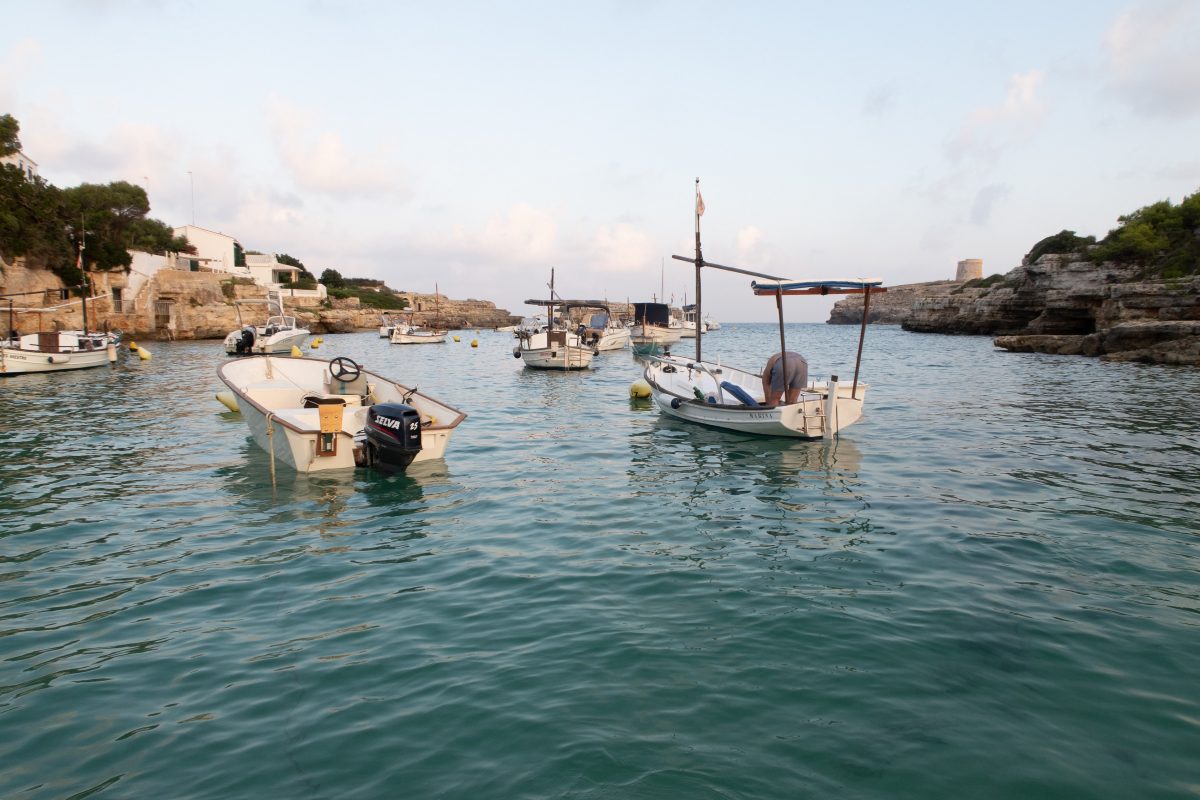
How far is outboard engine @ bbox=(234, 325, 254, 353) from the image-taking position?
4125 cm

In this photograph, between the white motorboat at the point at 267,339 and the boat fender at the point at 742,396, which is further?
the white motorboat at the point at 267,339

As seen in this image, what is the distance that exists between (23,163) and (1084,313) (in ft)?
280

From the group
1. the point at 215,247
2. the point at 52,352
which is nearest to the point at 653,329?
the point at 52,352

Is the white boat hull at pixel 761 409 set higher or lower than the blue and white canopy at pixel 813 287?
lower

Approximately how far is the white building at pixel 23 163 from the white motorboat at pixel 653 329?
161ft

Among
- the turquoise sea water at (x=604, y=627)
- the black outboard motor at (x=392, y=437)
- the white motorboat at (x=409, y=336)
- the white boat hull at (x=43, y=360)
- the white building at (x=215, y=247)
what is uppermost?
the white building at (x=215, y=247)

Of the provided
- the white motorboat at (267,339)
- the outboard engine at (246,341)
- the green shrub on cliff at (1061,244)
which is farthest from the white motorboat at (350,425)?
the green shrub on cliff at (1061,244)

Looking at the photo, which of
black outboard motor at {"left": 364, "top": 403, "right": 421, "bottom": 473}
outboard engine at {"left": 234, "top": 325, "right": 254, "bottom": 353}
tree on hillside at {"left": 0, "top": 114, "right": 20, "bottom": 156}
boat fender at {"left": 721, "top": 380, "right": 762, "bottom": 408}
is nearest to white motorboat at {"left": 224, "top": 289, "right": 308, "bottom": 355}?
outboard engine at {"left": 234, "top": 325, "right": 254, "bottom": 353}

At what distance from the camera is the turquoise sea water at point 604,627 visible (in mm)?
4477

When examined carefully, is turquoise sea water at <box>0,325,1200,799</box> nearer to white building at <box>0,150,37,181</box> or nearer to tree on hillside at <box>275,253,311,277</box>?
white building at <box>0,150,37,181</box>

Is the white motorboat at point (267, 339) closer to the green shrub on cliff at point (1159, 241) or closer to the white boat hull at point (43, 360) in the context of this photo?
the white boat hull at point (43, 360)

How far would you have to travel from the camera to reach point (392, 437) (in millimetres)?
12188

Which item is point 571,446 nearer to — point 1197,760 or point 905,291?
point 1197,760

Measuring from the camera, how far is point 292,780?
4.30m
